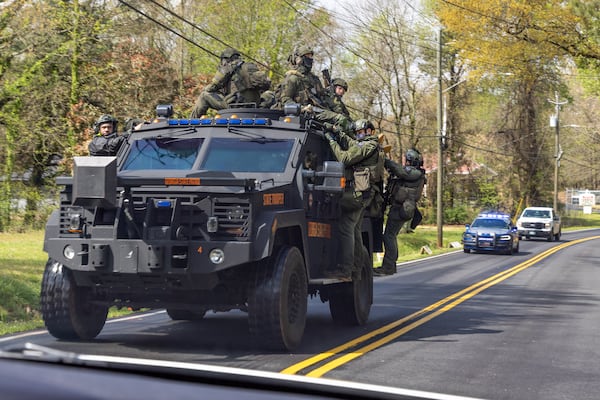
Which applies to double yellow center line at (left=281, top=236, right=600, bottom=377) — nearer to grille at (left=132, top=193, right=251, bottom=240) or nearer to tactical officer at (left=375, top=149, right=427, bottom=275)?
tactical officer at (left=375, top=149, right=427, bottom=275)

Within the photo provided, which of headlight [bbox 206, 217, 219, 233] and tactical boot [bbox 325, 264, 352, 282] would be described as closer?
headlight [bbox 206, 217, 219, 233]

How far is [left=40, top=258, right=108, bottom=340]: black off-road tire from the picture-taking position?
29.0 ft

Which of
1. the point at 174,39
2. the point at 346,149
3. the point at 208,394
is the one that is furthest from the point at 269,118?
the point at 174,39

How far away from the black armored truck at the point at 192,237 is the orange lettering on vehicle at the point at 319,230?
3 cm

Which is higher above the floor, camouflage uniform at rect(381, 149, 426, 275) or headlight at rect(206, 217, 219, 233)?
camouflage uniform at rect(381, 149, 426, 275)

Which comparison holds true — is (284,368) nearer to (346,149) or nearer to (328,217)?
(328,217)

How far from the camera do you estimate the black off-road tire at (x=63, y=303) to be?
29.0ft

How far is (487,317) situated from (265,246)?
623 cm

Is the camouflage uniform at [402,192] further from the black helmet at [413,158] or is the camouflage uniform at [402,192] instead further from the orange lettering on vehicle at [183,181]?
the orange lettering on vehicle at [183,181]

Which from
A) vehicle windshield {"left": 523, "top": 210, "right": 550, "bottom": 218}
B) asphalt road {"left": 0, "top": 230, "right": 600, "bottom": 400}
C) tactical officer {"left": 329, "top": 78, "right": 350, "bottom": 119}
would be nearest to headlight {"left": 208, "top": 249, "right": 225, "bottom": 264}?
asphalt road {"left": 0, "top": 230, "right": 600, "bottom": 400}

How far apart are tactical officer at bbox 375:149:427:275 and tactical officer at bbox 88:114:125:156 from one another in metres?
3.84

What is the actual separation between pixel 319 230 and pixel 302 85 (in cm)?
277

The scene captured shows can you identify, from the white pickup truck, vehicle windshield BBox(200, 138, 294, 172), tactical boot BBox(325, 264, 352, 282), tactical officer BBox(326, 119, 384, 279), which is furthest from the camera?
the white pickup truck

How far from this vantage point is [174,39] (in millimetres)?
38656
